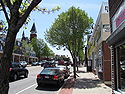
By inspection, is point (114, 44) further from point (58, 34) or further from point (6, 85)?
point (58, 34)

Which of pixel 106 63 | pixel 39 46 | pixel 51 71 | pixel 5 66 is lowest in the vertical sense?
pixel 51 71

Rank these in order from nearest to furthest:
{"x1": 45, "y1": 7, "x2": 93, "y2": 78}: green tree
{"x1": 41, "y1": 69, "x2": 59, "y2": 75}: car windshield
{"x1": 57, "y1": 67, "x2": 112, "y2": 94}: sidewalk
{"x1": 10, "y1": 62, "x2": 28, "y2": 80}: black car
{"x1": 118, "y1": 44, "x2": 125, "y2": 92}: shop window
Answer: {"x1": 118, "y1": 44, "x2": 125, "y2": 92}: shop window < {"x1": 57, "y1": 67, "x2": 112, "y2": 94}: sidewalk < {"x1": 41, "y1": 69, "x2": 59, "y2": 75}: car windshield < {"x1": 10, "y1": 62, "x2": 28, "y2": 80}: black car < {"x1": 45, "y1": 7, "x2": 93, "y2": 78}: green tree

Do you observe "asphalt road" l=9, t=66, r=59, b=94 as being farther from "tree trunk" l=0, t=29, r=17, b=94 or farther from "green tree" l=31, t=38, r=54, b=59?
"green tree" l=31, t=38, r=54, b=59

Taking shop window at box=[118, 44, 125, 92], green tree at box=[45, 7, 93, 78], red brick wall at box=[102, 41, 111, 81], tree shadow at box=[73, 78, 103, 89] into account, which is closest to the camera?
shop window at box=[118, 44, 125, 92]

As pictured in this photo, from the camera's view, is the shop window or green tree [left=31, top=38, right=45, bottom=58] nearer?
the shop window

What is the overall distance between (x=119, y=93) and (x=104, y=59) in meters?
9.06

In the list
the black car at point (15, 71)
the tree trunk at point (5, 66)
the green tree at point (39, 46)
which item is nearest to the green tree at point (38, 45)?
the green tree at point (39, 46)

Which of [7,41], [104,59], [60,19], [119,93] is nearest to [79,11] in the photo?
[60,19]

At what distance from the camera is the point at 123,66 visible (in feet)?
20.8

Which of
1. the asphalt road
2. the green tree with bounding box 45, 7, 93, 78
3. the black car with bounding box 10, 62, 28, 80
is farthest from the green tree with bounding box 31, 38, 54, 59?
the asphalt road

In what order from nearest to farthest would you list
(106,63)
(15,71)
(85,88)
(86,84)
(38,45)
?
(85,88) → (86,84) → (106,63) → (15,71) → (38,45)

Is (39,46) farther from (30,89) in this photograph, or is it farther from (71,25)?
(30,89)

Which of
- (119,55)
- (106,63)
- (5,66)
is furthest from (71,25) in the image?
(5,66)

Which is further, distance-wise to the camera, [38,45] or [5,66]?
[38,45]
